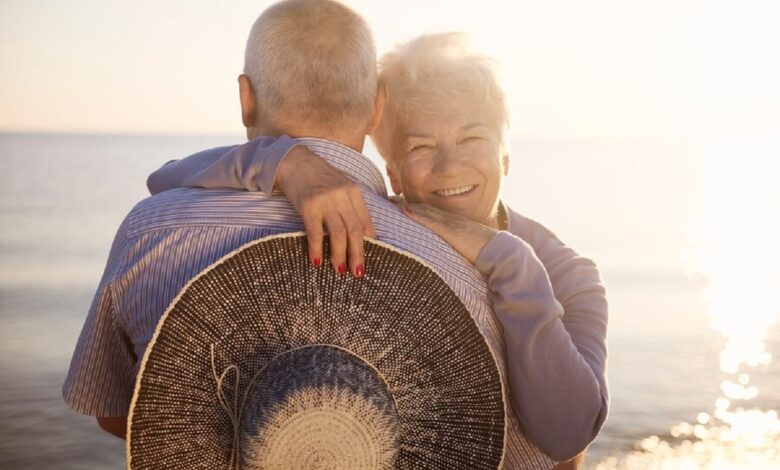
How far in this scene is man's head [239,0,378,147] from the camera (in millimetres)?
1982

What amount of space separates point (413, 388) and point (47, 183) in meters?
28.6

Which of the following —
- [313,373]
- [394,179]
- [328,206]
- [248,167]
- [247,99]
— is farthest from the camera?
[394,179]

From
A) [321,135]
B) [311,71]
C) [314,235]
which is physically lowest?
[314,235]

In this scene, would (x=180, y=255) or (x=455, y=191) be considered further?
(x=455, y=191)

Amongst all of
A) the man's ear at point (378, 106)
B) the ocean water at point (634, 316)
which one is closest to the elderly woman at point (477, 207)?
the man's ear at point (378, 106)

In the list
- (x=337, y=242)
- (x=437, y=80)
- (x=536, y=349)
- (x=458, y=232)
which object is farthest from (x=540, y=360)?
(x=437, y=80)

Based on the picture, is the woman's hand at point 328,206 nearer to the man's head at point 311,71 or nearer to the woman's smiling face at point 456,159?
the man's head at point 311,71

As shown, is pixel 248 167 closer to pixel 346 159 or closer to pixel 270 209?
pixel 270 209

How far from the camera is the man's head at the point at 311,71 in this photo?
6.50 ft

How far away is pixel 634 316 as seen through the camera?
10078 millimetres

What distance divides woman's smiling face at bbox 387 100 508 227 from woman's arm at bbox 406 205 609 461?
437 millimetres

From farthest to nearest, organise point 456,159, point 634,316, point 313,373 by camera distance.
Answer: point 634,316 → point 456,159 → point 313,373

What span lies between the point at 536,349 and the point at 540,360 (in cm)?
2

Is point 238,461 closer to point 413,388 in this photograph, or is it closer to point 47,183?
point 413,388
